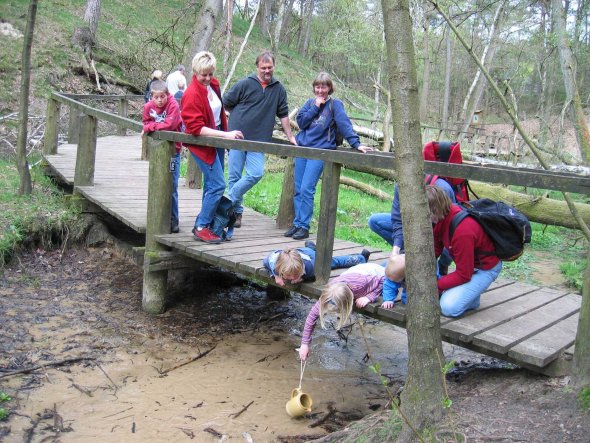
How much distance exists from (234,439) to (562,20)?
5649 millimetres

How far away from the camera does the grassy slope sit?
31.3 feet

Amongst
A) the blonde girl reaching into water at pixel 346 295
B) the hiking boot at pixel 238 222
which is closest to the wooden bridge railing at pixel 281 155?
the blonde girl reaching into water at pixel 346 295

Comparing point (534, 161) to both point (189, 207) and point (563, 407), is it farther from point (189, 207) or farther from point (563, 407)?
point (563, 407)

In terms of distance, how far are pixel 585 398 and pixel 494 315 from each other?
117 centimetres

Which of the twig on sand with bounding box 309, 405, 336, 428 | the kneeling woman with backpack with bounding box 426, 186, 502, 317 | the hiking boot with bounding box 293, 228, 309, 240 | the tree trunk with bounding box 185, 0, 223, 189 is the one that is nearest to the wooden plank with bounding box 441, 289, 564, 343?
the kneeling woman with backpack with bounding box 426, 186, 502, 317

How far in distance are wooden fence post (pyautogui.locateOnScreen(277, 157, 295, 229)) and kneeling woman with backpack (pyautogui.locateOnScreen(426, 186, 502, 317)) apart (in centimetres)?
248

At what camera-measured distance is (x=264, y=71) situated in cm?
561

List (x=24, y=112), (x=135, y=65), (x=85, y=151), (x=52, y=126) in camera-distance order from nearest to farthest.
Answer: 1. (x=85, y=151)
2. (x=24, y=112)
3. (x=52, y=126)
4. (x=135, y=65)

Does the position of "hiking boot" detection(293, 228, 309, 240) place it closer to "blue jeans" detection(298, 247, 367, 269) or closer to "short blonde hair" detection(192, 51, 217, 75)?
"blue jeans" detection(298, 247, 367, 269)

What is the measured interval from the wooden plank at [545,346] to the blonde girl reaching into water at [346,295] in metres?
1.05

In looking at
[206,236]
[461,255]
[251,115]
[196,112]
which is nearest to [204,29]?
[251,115]

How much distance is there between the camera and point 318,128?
18.2ft

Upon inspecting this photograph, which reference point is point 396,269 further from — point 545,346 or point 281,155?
point 281,155

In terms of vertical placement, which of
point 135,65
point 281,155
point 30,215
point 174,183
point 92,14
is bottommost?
point 30,215
